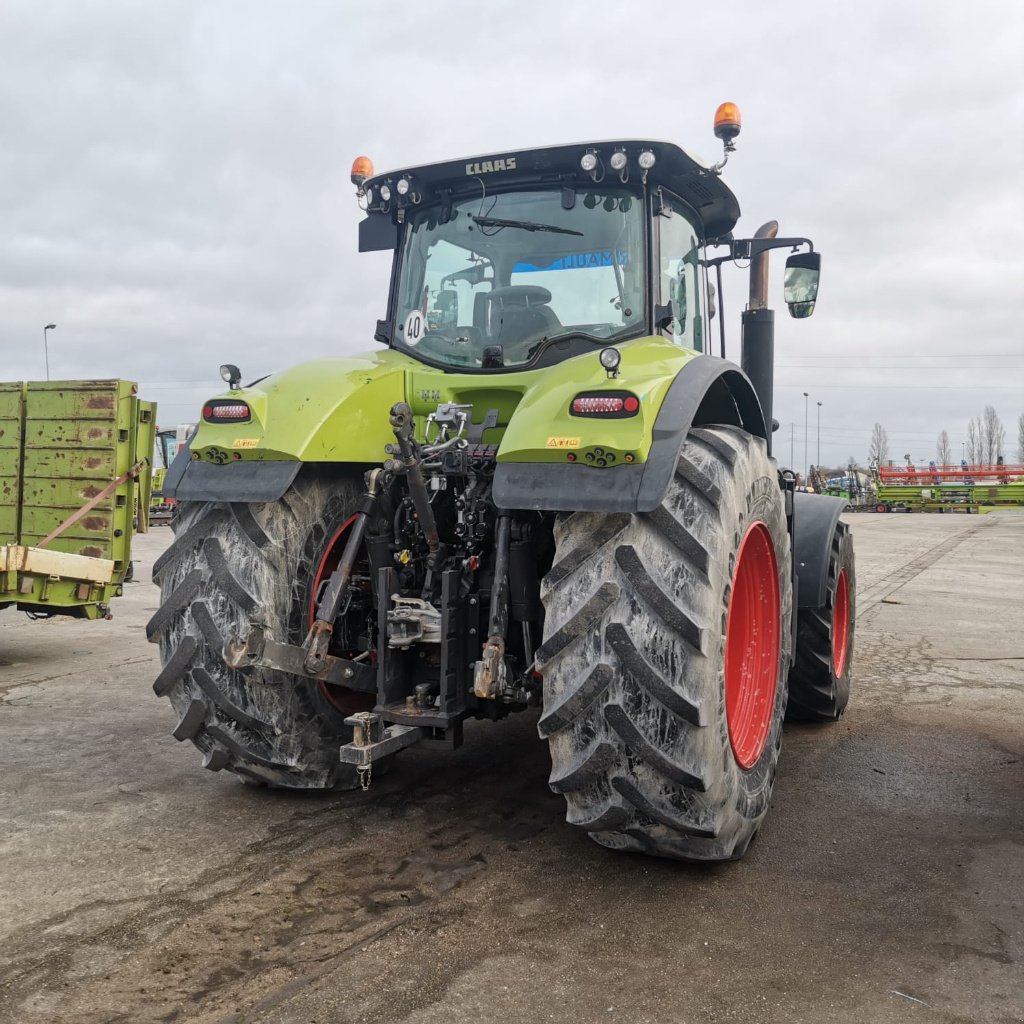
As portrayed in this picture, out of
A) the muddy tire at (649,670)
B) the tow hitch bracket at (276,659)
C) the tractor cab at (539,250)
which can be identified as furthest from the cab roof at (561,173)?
the tow hitch bracket at (276,659)

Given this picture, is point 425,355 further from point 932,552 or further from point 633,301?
point 932,552

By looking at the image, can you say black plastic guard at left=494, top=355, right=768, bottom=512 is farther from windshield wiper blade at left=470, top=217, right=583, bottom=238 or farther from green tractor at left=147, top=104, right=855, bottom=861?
windshield wiper blade at left=470, top=217, right=583, bottom=238

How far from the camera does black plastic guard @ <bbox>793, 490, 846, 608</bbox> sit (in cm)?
531

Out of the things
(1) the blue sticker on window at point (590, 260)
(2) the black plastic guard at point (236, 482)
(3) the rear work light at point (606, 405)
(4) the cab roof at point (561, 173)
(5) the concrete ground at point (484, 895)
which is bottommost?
(5) the concrete ground at point (484, 895)

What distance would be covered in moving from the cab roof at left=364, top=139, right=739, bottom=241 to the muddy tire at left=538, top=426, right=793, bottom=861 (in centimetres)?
149

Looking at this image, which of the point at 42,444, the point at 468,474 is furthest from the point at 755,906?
the point at 42,444

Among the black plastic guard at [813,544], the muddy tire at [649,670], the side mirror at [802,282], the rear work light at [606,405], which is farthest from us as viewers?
the black plastic guard at [813,544]

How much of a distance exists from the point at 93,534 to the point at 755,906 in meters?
6.31

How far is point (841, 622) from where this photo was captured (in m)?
6.34

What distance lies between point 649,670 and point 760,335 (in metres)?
2.75

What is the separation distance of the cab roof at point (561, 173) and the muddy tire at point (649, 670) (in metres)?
1.49

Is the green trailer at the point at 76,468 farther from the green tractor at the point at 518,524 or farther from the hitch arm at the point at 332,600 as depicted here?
the hitch arm at the point at 332,600

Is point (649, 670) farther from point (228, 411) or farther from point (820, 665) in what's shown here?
point (820, 665)

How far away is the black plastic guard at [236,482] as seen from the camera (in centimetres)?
358
